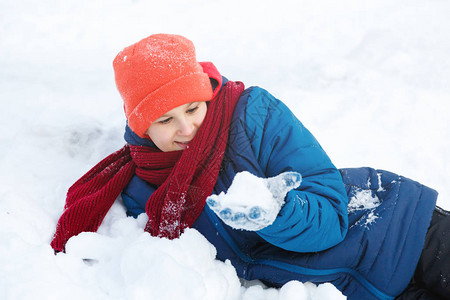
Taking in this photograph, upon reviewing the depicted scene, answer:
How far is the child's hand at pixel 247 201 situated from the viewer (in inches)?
28.3

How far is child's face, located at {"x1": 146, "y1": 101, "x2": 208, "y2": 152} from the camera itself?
1187 mm

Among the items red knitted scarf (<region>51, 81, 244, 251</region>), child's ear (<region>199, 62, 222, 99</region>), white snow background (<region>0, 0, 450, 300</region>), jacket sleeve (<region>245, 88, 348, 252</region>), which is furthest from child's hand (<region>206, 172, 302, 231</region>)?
child's ear (<region>199, 62, 222, 99</region>)

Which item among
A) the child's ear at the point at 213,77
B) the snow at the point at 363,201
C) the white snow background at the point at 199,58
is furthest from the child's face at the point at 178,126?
the snow at the point at 363,201

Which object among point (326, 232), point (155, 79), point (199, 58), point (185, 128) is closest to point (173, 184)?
point (185, 128)

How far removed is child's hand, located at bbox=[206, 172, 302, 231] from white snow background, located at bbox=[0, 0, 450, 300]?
12.7 inches

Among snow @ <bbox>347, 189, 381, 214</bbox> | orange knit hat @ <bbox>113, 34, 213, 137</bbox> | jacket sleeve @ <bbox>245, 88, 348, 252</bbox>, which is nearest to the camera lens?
jacket sleeve @ <bbox>245, 88, 348, 252</bbox>

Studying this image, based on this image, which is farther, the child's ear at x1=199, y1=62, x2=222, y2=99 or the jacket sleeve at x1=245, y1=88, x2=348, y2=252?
the child's ear at x1=199, y1=62, x2=222, y2=99

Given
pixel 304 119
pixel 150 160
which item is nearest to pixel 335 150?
pixel 304 119

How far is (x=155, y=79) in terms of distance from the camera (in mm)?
1143

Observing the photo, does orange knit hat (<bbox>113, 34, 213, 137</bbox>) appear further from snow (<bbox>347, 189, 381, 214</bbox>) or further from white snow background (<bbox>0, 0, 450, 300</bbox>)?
snow (<bbox>347, 189, 381, 214</bbox>)

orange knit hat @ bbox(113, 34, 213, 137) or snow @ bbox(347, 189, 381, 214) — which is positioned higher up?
orange knit hat @ bbox(113, 34, 213, 137)

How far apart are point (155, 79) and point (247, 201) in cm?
60

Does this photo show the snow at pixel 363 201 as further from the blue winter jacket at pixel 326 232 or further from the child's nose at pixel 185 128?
the child's nose at pixel 185 128

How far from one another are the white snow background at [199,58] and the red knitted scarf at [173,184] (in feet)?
0.22
